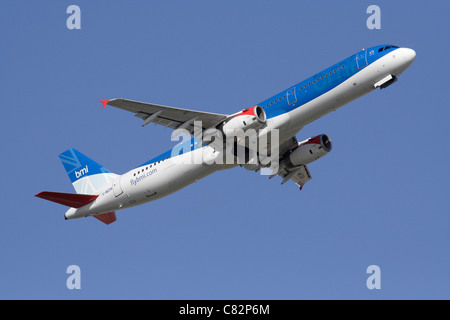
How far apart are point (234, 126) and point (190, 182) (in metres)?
5.88

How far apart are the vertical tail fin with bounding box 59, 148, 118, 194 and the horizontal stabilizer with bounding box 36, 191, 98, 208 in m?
1.04

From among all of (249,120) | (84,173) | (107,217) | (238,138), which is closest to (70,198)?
(107,217)

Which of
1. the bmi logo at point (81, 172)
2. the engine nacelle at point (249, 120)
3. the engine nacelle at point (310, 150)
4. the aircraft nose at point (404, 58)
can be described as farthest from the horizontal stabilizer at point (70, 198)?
the aircraft nose at point (404, 58)

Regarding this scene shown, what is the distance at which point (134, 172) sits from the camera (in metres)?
47.8

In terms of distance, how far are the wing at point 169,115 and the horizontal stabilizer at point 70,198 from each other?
9.25m

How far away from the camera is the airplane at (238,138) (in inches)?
1619

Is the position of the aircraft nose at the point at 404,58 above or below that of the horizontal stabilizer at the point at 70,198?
above

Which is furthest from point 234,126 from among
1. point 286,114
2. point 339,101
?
point 339,101

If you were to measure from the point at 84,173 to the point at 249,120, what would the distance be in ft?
53.7

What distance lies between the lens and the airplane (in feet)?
135

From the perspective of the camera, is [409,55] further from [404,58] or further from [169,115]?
[169,115]

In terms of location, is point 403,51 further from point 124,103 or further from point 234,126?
point 124,103

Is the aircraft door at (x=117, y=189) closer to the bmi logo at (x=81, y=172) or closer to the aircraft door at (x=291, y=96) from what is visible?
the bmi logo at (x=81, y=172)
